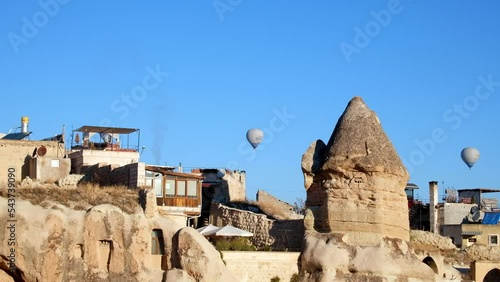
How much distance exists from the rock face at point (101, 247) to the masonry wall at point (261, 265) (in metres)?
0.87

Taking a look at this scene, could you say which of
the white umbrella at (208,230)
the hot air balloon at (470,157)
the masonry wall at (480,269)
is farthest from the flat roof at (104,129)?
the hot air balloon at (470,157)

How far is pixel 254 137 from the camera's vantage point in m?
54.8

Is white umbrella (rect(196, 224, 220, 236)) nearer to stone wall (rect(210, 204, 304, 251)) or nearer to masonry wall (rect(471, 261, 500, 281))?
stone wall (rect(210, 204, 304, 251))

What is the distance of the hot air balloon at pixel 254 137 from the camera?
5475cm

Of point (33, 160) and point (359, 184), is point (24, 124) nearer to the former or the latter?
point (33, 160)

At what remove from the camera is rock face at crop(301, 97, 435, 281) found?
108 feet

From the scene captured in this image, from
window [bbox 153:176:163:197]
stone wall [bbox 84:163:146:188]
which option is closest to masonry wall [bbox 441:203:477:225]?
window [bbox 153:176:163:197]

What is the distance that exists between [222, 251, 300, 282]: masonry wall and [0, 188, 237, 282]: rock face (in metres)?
0.87

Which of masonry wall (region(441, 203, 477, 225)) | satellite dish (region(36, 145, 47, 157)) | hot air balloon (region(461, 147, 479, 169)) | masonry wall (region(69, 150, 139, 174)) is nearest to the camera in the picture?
satellite dish (region(36, 145, 47, 157))

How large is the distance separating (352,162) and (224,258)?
18.3 feet

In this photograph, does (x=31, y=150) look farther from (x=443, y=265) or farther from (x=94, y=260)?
(x=443, y=265)

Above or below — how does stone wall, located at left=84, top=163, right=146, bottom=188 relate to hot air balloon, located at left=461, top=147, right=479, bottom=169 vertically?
below

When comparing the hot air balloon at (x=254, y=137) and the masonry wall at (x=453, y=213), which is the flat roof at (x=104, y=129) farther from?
the masonry wall at (x=453, y=213)

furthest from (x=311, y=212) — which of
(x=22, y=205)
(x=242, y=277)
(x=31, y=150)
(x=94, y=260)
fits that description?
(x=31, y=150)
